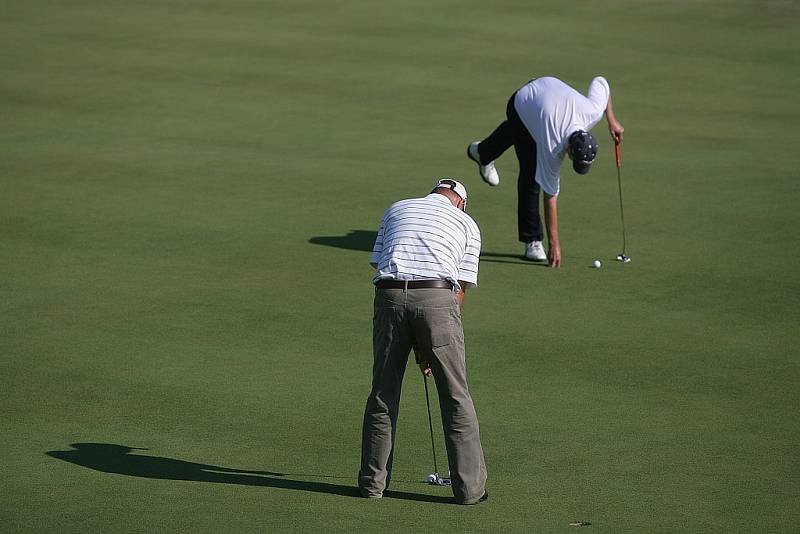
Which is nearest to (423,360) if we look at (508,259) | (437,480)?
(437,480)

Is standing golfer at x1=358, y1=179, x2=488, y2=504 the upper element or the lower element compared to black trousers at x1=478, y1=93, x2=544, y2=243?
lower

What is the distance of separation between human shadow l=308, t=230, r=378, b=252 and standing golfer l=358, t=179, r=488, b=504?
5526 millimetres

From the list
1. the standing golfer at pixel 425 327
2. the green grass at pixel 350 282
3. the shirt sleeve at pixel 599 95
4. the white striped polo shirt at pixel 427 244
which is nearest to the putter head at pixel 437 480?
the green grass at pixel 350 282

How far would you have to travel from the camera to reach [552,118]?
1235 cm

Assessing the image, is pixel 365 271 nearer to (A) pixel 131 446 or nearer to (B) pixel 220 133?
(A) pixel 131 446

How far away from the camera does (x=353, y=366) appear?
10.0 meters

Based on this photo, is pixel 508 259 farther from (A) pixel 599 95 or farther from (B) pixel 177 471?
(B) pixel 177 471

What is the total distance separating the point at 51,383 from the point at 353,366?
232 centimetres

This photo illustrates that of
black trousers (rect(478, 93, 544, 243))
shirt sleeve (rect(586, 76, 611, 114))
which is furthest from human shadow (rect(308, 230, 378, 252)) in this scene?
shirt sleeve (rect(586, 76, 611, 114))

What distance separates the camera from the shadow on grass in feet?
26.1

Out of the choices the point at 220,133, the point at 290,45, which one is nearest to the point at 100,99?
the point at 220,133

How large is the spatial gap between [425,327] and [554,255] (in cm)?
549

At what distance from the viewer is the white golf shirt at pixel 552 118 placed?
12.3 m

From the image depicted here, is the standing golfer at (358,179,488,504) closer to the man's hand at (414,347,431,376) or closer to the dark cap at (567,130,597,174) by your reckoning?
the man's hand at (414,347,431,376)
